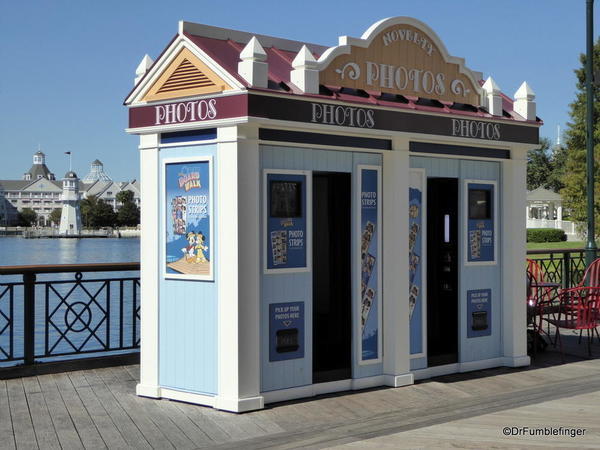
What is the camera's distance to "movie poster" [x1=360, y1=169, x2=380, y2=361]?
25.3ft

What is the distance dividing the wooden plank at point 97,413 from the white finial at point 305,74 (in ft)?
10.1

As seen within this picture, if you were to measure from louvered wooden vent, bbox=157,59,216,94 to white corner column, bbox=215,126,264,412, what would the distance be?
0.48m

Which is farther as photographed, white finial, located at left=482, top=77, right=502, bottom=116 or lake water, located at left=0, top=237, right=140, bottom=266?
lake water, located at left=0, top=237, right=140, bottom=266

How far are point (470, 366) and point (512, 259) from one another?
48.2 inches

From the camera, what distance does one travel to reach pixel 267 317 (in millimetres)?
7043

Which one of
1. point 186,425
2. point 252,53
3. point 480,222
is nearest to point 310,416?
point 186,425

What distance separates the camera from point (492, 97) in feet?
28.6

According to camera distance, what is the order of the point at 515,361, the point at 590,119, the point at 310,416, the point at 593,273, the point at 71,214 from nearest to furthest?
the point at 310,416, the point at 515,361, the point at 593,273, the point at 590,119, the point at 71,214

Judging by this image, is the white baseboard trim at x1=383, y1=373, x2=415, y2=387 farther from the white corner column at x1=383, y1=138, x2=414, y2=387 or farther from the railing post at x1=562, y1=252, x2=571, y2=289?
the railing post at x1=562, y1=252, x2=571, y2=289

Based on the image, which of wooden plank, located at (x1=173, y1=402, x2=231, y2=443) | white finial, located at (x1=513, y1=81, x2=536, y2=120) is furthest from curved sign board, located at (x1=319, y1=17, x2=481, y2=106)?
wooden plank, located at (x1=173, y1=402, x2=231, y2=443)

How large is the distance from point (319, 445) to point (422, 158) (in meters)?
3.38

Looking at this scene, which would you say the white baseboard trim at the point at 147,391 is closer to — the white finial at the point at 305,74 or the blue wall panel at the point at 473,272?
the blue wall panel at the point at 473,272

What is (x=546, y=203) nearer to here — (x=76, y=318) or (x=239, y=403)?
(x=76, y=318)

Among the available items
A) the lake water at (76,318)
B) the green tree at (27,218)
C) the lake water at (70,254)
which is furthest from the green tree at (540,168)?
the green tree at (27,218)
